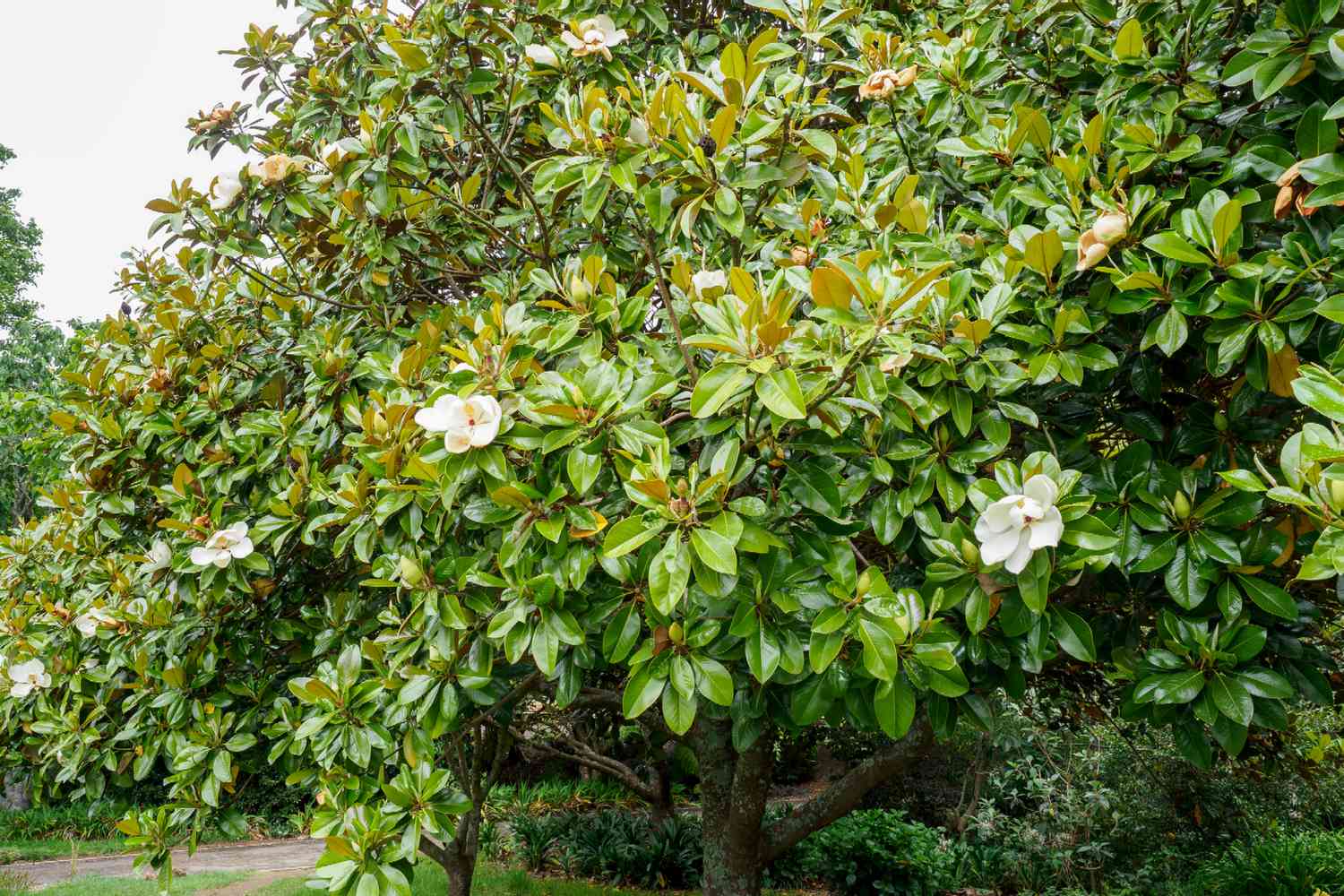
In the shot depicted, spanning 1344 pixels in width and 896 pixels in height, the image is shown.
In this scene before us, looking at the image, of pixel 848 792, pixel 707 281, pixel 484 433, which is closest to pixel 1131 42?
pixel 707 281

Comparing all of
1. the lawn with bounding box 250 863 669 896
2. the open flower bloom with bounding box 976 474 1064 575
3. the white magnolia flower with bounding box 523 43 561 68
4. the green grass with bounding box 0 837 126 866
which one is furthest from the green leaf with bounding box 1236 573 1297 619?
the green grass with bounding box 0 837 126 866

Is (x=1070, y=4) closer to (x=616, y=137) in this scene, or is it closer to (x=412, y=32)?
(x=616, y=137)

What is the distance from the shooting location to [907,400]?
1687 mm

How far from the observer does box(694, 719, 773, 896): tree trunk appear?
3662 mm

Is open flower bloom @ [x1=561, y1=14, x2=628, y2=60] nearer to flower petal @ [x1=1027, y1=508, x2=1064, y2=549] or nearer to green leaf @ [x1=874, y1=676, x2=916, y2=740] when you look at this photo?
flower petal @ [x1=1027, y1=508, x2=1064, y2=549]

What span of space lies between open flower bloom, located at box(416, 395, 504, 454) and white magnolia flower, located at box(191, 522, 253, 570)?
42.4 inches

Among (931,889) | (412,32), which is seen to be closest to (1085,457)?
(412,32)

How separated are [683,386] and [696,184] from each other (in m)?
0.47

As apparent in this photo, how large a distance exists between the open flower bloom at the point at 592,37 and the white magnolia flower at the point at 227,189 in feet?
3.88

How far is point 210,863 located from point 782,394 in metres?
9.94

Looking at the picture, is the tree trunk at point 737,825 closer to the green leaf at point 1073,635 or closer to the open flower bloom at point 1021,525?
the green leaf at point 1073,635

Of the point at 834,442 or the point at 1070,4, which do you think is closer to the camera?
the point at 834,442

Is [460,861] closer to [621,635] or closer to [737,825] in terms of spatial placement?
[737,825]

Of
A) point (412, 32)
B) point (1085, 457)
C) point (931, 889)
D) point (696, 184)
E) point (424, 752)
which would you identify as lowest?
point (931, 889)
